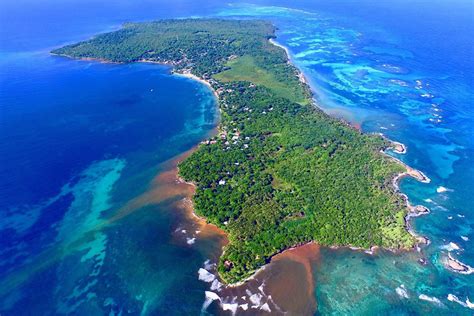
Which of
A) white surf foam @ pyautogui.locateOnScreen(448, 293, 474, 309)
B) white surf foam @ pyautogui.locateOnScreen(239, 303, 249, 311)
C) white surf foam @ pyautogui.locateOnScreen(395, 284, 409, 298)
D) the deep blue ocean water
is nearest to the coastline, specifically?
the deep blue ocean water

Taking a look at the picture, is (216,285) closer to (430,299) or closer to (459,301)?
(430,299)

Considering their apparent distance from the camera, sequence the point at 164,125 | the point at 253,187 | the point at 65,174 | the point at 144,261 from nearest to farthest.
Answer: the point at 144,261
the point at 253,187
the point at 65,174
the point at 164,125

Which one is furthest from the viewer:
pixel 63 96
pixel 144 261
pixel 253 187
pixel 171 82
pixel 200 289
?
pixel 171 82

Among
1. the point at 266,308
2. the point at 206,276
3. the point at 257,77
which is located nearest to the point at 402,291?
the point at 266,308

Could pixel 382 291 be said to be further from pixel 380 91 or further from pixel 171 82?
pixel 171 82

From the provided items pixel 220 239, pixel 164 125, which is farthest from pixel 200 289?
pixel 164 125

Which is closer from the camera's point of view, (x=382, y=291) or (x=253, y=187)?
(x=382, y=291)
